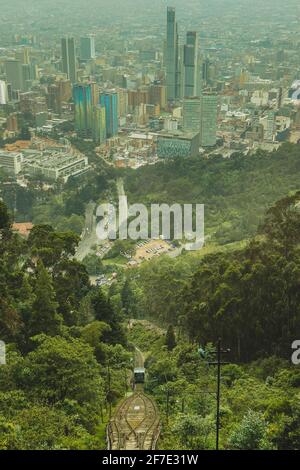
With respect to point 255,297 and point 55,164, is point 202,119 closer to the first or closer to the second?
point 55,164

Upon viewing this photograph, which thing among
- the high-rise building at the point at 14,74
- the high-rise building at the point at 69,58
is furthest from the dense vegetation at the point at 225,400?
the high-rise building at the point at 69,58

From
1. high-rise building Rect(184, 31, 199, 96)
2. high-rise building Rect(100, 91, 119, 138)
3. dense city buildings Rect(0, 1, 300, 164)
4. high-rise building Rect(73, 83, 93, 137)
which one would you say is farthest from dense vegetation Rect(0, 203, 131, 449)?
high-rise building Rect(184, 31, 199, 96)

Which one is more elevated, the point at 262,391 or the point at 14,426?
the point at 14,426

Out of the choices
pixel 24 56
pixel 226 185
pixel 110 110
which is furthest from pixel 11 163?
pixel 24 56

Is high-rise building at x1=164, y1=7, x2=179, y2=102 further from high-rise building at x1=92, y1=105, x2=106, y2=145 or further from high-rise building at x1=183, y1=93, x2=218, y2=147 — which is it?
high-rise building at x1=183, y1=93, x2=218, y2=147

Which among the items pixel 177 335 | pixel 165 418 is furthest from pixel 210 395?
pixel 177 335

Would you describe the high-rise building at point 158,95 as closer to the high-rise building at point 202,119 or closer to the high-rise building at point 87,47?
the high-rise building at point 202,119
